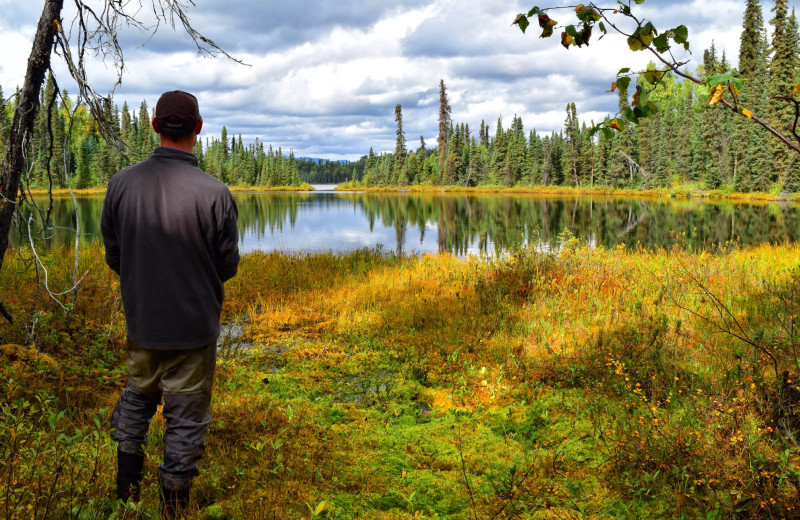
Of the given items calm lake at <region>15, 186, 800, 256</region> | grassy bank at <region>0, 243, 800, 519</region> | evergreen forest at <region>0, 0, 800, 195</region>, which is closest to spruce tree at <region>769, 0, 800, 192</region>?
evergreen forest at <region>0, 0, 800, 195</region>

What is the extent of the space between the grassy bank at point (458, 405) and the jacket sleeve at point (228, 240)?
4.45 ft

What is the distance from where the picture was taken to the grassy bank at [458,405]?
3459mm

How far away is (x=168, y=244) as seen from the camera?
9.30ft

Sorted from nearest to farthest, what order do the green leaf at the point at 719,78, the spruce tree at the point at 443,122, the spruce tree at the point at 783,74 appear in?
the green leaf at the point at 719,78 < the spruce tree at the point at 783,74 < the spruce tree at the point at 443,122

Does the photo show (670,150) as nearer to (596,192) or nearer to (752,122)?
(596,192)

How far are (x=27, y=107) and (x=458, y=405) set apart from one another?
5283 millimetres

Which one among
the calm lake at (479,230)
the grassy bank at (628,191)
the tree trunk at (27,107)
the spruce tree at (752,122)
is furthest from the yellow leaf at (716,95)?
the spruce tree at (752,122)

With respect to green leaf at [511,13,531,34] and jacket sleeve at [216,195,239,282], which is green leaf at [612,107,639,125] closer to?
green leaf at [511,13,531,34]

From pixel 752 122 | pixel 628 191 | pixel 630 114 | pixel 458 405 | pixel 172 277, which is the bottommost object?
pixel 458 405

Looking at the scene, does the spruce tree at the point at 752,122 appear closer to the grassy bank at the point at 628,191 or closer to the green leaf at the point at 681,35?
the grassy bank at the point at 628,191

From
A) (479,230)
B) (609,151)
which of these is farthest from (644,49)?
(609,151)

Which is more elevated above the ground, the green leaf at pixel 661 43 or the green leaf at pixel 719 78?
the green leaf at pixel 661 43

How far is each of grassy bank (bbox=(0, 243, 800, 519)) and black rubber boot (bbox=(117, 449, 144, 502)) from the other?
112mm

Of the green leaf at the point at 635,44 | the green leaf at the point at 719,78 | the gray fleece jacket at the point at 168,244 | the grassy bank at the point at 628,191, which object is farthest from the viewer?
the grassy bank at the point at 628,191
